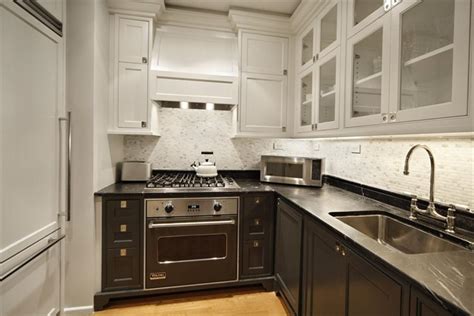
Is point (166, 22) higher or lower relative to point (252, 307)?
higher

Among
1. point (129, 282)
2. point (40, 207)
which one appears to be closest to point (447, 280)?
point (40, 207)

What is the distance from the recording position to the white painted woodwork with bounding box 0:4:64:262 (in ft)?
3.62

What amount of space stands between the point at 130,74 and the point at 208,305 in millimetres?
2115

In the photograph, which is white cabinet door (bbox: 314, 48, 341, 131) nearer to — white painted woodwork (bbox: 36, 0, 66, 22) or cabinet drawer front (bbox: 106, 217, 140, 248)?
cabinet drawer front (bbox: 106, 217, 140, 248)

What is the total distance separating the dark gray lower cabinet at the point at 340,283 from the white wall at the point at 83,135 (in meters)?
1.61

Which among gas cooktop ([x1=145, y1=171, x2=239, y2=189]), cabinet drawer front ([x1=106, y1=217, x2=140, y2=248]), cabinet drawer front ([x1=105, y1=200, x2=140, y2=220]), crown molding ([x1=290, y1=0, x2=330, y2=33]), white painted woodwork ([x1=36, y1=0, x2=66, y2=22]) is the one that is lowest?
cabinet drawer front ([x1=106, y1=217, x2=140, y2=248])

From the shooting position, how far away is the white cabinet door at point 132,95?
2156mm

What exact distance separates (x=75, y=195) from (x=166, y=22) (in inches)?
69.7

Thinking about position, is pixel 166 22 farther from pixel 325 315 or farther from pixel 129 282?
pixel 325 315

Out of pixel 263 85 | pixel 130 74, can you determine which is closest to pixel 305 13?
pixel 263 85

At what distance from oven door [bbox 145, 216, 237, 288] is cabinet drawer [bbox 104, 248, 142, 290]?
92 millimetres

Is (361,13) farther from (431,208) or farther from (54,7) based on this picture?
(54,7)

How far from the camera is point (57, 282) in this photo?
1.59 metres

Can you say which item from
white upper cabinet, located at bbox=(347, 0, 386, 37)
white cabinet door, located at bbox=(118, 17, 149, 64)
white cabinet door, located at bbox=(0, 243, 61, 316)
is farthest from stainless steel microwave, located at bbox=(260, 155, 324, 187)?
white cabinet door, located at bbox=(0, 243, 61, 316)
